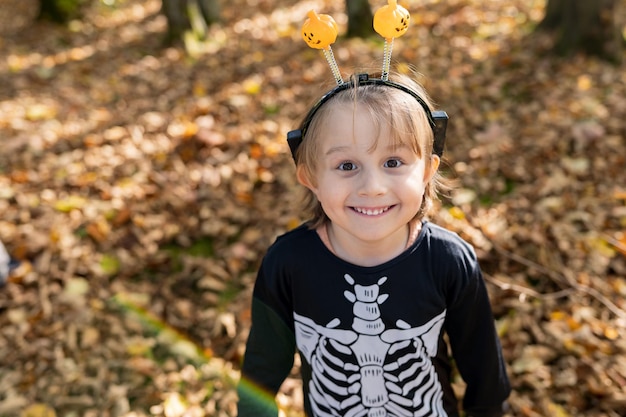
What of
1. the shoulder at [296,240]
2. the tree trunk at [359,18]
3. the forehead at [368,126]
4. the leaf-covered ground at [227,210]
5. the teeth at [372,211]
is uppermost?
the forehead at [368,126]

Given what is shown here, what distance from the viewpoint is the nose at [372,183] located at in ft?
5.06

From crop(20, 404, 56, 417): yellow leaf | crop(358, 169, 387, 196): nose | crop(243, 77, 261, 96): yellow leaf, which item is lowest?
crop(20, 404, 56, 417): yellow leaf

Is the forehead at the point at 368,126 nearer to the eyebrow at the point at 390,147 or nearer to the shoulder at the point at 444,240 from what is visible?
the eyebrow at the point at 390,147

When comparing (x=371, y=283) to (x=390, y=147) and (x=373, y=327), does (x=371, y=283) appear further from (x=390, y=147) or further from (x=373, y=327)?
(x=390, y=147)

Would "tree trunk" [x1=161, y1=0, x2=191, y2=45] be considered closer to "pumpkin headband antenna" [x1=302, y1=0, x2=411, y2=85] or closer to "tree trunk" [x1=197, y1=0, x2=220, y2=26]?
"tree trunk" [x1=197, y1=0, x2=220, y2=26]

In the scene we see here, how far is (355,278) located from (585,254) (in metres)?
2.16

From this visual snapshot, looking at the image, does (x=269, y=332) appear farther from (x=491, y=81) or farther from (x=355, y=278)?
(x=491, y=81)

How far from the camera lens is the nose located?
154cm

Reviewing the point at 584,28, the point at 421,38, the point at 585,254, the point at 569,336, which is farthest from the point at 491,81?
the point at 569,336

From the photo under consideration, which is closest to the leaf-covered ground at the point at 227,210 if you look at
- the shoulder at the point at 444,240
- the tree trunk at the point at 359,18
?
the tree trunk at the point at 359,18

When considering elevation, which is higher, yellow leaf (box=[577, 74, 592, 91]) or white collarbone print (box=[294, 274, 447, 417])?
white collarbone print (box=[294, 274, 447, 417])

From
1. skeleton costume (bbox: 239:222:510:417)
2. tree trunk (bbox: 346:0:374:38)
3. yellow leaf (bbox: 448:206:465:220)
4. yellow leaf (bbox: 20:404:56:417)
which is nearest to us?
skeleton costume (bbox: 239:222:510:417)

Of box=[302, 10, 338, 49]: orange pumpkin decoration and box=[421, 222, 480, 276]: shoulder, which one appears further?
box=[421, 222, 480, 276]: shoulder

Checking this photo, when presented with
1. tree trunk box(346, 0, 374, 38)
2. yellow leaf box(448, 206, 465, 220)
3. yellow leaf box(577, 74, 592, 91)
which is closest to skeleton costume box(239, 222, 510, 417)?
yellow leaf box(448, 206, 465, 220)
